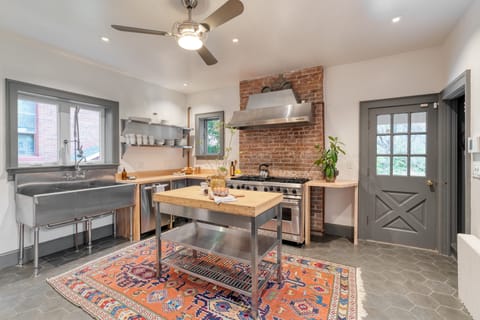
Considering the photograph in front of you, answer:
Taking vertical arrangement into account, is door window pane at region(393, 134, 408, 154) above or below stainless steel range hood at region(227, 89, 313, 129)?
below

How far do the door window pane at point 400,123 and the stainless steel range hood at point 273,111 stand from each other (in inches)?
46.9

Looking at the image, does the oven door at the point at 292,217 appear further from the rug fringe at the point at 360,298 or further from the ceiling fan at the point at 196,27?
the ceiling fan at the point at 196,27

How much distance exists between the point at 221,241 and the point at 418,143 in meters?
3.06

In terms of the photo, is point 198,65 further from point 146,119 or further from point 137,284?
point 137,284

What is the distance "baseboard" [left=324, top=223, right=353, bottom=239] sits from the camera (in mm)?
3723

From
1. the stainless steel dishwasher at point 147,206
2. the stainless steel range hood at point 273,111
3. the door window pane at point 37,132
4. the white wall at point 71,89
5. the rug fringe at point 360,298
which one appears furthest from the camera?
the stainless steel dishwasher at point 147,206

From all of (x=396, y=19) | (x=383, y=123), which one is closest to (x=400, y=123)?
(x=383, y=123)

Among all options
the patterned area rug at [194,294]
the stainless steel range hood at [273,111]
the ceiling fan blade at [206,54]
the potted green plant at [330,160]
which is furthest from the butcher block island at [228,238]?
the stainless steel range hood at [273,111]

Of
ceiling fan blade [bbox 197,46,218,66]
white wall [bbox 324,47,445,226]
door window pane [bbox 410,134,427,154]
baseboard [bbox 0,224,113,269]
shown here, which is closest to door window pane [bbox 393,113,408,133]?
door window pane [bbox 410,134,427,154]

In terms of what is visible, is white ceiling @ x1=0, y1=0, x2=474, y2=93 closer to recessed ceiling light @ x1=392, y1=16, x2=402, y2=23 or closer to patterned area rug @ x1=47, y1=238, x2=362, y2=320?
recessed ceiling light @ x1=392, y1=16, x2=402, y2=23

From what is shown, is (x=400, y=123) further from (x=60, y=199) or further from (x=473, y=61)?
(x=60, y=199)

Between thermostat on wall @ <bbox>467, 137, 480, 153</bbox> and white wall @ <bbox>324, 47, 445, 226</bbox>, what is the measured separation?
50.4 inches

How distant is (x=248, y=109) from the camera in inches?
164

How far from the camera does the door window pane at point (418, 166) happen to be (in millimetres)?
3229
